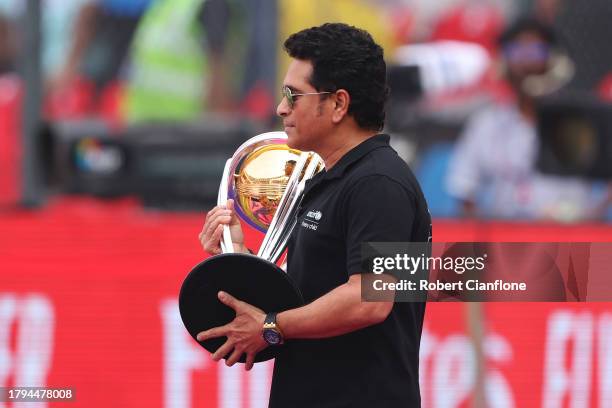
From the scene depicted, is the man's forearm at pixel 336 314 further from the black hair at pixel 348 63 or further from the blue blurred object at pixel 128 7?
the blue blurred object at pixel 128 7

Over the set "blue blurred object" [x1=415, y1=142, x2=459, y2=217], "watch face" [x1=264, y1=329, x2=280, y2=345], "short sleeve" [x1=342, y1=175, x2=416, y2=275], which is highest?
"blue blurred object" [x1=415, y1=142, x2=459, y2=217]

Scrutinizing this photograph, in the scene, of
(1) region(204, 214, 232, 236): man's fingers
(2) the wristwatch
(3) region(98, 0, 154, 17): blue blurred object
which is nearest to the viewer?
(2) the wristwatch

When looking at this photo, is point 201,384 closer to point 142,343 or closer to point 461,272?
point 142,343

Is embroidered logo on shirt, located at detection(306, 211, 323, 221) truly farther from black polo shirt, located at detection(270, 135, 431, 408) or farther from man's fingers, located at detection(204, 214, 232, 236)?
man's fingers, located at detection(204, 214, 232, 236)

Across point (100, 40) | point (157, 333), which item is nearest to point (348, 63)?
point (157, 333)

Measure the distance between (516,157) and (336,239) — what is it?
3.84 metres

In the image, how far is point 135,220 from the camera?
630cm

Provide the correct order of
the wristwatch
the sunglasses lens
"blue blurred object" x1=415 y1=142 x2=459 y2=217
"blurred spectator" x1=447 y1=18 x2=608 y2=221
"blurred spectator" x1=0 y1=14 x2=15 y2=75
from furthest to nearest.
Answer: "blurred spectator" x1=0 y1=14 x2=15 y2=75
"blue blurred object" x1=415 y1=142 x2=459 y2=217
"blurred spectator" x1=447 y1=18 x2=608 y2=221
the sunglasses lens
the wristwatch

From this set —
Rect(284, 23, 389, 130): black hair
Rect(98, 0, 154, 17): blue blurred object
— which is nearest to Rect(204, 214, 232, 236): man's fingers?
Rect(284, 23, 389, 130): black hair

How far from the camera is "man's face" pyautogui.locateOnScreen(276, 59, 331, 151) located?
3.10 metres

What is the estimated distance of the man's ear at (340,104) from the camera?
3.08 metres

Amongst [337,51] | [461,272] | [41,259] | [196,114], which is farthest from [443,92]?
[337,51]

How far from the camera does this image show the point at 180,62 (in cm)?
714

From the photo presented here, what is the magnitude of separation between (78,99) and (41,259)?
4.82ft
